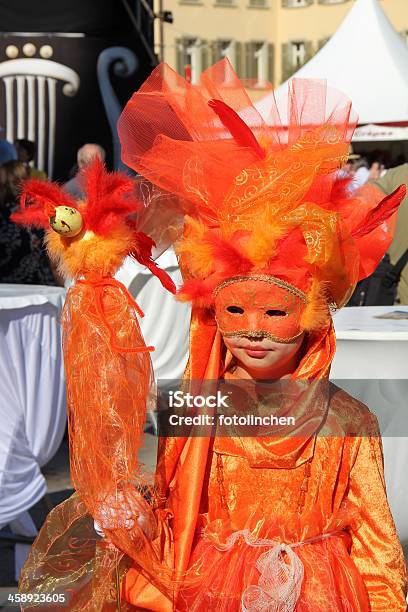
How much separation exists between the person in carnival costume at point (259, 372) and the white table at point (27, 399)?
6.08 feet

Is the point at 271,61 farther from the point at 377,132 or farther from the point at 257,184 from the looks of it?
the point at 257,184

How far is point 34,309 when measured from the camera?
4023 millimetres

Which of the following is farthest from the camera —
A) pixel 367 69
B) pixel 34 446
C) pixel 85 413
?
pixel 367 69

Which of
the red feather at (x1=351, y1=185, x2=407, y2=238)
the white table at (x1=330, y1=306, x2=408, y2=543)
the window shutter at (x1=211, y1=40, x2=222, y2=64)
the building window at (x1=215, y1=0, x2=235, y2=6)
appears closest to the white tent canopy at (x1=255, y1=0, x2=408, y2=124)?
the white table at (x1=330, y1=306, x2=408, y2=543)

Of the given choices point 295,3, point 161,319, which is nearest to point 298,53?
point 295,3

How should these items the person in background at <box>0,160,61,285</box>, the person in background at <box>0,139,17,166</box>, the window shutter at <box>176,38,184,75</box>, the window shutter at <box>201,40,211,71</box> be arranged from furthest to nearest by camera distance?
the window shutter at <box>201,40,211,71</box> < the window shutter at <box>176,38,184,75</box> < the person in background at <box>0,139,17,166</box> < the person in background at <box>0,160,61,285</box>

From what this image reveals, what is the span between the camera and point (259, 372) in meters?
1.99

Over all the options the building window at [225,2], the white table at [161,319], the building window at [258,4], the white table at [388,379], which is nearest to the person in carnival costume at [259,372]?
the white table at [388,379]

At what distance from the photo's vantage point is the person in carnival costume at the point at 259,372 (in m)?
1.88

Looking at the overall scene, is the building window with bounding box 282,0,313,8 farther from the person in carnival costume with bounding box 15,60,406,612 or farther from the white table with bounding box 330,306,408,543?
the person in carnival costume with bounding box 15,60,406,612

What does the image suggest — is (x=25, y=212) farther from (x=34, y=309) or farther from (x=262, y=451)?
(x=34, y=309)

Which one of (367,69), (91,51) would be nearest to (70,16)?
(91,51)

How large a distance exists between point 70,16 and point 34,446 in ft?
18.9

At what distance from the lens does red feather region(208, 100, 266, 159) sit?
1849 millimetres
